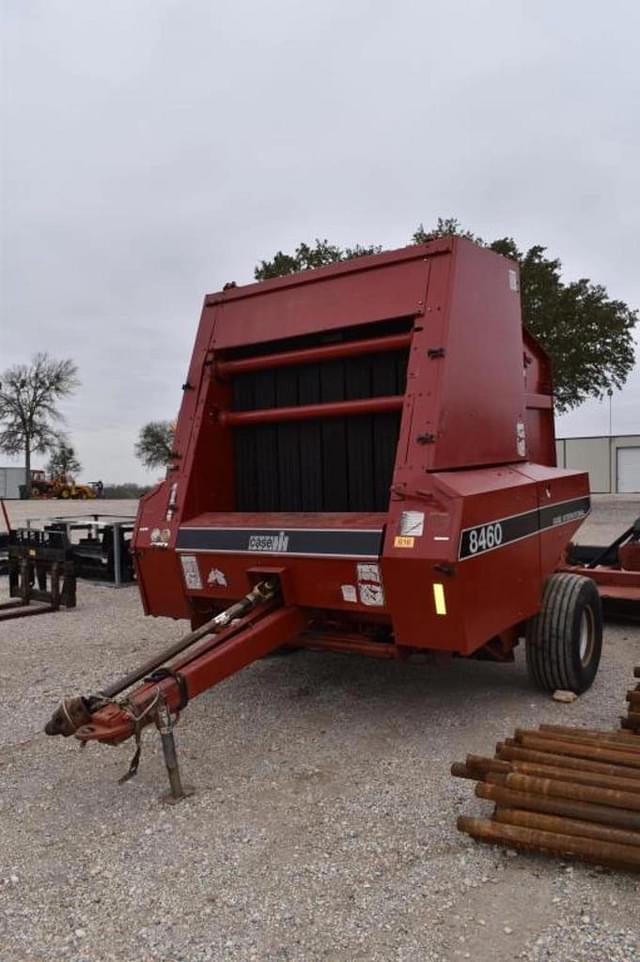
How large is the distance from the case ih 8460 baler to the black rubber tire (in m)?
0.01

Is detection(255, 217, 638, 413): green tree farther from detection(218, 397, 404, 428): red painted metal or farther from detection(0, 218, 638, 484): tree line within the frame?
detection(218, 397, 404, 428): red painted metal

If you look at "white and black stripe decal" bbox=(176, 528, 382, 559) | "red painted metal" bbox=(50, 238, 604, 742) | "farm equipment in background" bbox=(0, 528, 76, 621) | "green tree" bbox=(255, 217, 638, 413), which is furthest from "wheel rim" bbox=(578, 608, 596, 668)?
"green tree" bbox=(255, 217, 638, 413)

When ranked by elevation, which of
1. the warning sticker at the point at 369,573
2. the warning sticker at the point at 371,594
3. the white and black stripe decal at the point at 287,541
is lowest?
the warning sticker at the point at 371,594

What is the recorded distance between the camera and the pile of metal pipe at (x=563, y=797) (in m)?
2.82

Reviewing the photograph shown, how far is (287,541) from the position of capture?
4.36 meters

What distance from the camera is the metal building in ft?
102

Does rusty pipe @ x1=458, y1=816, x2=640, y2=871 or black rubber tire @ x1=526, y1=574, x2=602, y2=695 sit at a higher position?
black rubber tire @ x1=526, y1=574, x2=602, y2=695

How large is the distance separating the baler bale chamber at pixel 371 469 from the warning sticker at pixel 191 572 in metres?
0.01

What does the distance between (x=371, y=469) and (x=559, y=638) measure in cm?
155

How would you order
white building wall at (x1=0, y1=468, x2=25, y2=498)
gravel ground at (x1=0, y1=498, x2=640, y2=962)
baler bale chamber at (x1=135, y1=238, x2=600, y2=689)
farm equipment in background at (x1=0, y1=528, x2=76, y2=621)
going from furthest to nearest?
white building wall at (x1=0, y1=468, x2=25, y2=498), farm equipment in background at (x1=0, y1=528, x2=76, y2=621), baler bale chamber at (x1=135, y1=238, x2=600, y2=689), gravel ground at (x1=0, y1=498, x2=640, y2=962)

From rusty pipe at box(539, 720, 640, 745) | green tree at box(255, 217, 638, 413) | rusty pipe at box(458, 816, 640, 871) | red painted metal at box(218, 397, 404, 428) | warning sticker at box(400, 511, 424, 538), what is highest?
green tree at box(255, 217, 638, 413)

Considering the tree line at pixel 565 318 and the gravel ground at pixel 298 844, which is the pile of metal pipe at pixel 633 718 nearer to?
the gravel ground at pixel 298 844

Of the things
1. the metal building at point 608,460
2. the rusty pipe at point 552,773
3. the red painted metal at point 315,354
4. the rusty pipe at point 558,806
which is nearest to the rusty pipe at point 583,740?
the rusty pipe at point 552,773

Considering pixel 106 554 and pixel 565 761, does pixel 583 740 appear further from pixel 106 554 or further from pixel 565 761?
pixel 106 554
